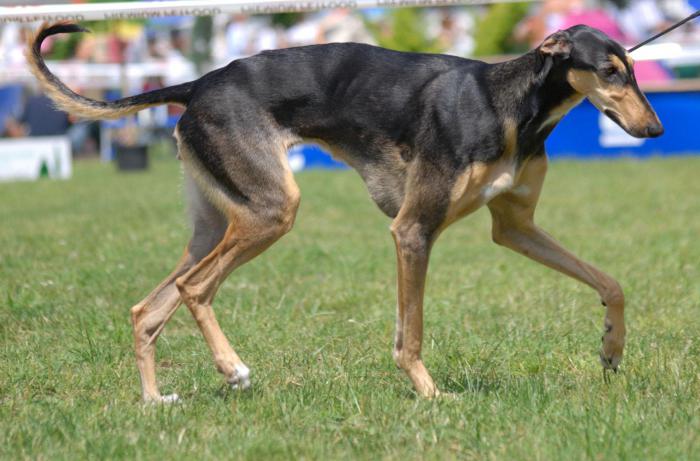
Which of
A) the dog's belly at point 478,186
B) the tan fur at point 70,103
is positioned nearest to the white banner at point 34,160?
the tan fur at point 70,103

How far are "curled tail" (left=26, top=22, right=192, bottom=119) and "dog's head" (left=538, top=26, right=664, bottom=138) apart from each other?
1634mm

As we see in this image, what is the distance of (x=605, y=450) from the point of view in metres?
3.51

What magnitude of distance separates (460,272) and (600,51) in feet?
10.6

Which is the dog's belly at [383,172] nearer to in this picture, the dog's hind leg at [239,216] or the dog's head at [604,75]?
the dog's hind leg at [239,216]

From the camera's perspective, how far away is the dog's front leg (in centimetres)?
455

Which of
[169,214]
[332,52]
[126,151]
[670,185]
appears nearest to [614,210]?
[670,185]

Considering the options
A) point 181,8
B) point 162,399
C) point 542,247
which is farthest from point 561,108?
point 181,8

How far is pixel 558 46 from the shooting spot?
4.44 meters

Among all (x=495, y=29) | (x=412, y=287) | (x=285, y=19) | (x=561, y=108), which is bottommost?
(x=285, y=19)

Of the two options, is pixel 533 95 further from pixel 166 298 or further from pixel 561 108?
pixel 166 298

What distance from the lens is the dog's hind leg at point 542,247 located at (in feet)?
15.2

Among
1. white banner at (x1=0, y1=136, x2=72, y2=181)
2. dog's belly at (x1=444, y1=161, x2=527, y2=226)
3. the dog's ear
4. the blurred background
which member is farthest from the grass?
white banner at (x1=0, y1=136, x2=72, y2=181)

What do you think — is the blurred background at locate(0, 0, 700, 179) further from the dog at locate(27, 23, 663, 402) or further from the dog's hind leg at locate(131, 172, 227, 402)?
the dog's hind leg at locate(131, 172, 227, 402)

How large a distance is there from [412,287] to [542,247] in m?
0.72
